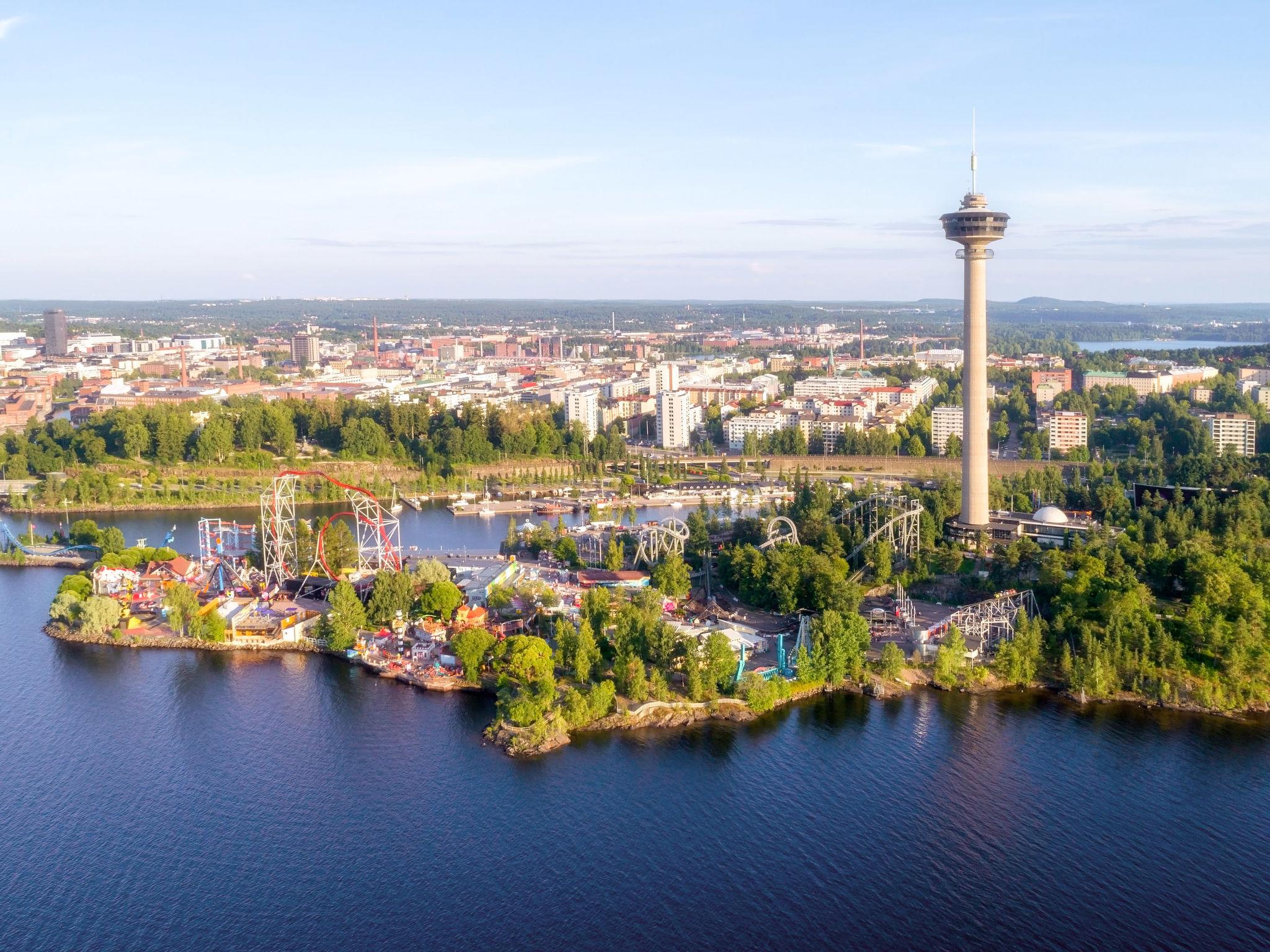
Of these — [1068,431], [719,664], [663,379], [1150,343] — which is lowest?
[719,664]

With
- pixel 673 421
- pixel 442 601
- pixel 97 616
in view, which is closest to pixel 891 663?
pixel 442 601

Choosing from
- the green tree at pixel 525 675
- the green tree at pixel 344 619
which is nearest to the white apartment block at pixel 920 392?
the green tree at pixel 344 619

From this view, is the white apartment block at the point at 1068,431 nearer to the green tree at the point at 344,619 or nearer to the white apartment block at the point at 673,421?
the white apartment block at the point at 673,421

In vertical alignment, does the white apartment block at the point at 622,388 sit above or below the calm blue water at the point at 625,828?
above

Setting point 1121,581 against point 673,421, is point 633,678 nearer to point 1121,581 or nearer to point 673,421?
point 1121,581

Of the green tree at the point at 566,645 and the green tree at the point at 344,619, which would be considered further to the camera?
the green tree at the point at 344,619

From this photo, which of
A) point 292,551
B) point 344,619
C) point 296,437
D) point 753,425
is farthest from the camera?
point 753,425
